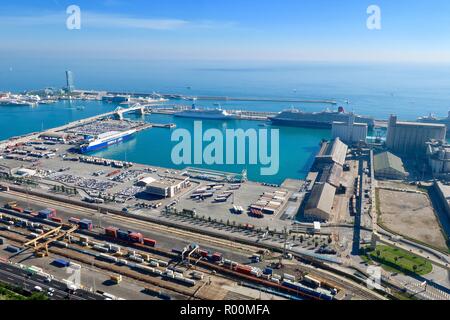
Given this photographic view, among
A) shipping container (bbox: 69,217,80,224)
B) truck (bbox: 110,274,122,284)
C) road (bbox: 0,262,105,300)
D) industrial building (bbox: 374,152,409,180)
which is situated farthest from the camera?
industrial building (bbox: 374,152,409,180)

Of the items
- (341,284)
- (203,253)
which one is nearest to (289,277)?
(341,284)

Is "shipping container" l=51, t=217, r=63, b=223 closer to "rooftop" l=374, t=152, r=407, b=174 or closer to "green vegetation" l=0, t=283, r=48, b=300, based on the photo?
"green vegetation" l=0, t=283, r=48, b=300

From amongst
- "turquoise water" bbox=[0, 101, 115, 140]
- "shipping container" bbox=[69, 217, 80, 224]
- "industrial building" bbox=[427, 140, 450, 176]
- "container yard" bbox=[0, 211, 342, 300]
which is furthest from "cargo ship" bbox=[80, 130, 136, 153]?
"industrial building" bbox=[427, 140, 450, 176]

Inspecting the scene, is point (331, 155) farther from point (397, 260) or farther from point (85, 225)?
point (85, 225)

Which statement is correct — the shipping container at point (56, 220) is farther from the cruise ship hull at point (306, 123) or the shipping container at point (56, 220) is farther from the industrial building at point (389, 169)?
the cruise ship hull at point (306, 123)

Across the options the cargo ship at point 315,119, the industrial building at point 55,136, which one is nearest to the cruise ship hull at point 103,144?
the industrial building at point 55,136
